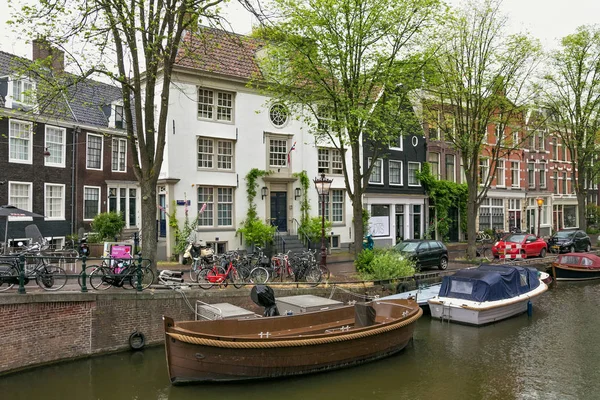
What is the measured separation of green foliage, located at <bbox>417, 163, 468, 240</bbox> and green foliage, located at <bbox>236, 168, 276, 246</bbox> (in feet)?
43.8

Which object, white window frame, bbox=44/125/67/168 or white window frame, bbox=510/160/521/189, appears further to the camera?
white window frame, bbox=510/160/521/189

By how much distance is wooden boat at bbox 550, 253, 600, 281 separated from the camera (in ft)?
80.8

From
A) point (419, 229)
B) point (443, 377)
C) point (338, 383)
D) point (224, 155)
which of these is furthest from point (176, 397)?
point (419, 229)

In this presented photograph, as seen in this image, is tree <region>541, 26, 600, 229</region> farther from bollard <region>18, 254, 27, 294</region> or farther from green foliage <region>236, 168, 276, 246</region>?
bollard <region>18, 254, 27, 294</region>

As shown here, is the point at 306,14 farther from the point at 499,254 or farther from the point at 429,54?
the point at 499,254

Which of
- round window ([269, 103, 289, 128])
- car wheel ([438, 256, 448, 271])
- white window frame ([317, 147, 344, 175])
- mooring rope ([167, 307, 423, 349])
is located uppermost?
round window ([269, 103, 289, 128])

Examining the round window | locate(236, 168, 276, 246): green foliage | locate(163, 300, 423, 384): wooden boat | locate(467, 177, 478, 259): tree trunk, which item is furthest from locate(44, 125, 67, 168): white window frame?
locate(467, 177, 478, 259): tree trunk

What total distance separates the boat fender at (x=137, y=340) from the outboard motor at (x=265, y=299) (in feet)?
10.4

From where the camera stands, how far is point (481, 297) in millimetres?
16359

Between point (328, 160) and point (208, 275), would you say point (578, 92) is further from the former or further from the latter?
point (208, 275)

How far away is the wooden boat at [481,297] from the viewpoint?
631 inches

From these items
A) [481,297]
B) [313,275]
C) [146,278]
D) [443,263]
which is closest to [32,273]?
[146,278]

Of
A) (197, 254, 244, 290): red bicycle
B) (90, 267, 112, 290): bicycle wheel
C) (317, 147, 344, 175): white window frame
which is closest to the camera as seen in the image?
(90, 267, 112, 290): bicycle wheel

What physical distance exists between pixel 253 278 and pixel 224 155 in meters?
9.42
